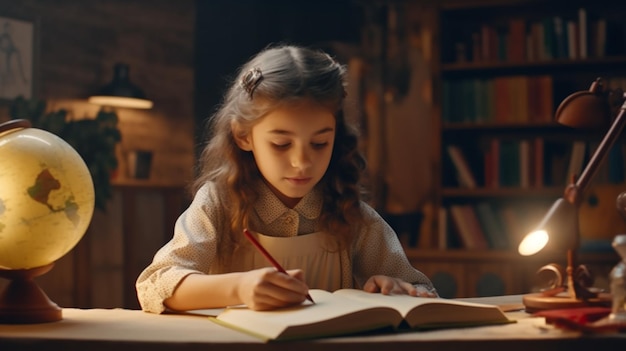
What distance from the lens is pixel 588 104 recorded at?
5.29 feet

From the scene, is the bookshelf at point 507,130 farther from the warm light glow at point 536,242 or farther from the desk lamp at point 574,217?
the warm light glow at point 536,242

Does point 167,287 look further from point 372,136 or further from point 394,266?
point 372,136

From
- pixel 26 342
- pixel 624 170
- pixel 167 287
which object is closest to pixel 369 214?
pixel 167 287

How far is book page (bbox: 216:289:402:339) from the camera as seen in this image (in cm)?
126

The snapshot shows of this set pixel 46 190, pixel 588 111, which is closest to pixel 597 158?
pixel 588 111

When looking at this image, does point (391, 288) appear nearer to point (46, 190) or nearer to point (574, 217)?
point (574, 217)

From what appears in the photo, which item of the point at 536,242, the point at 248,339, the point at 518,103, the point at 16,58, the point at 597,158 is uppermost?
the point at 16,58

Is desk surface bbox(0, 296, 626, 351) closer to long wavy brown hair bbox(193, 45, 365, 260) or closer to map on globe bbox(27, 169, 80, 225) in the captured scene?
map on globe bbox(27, 169, 80, 225)

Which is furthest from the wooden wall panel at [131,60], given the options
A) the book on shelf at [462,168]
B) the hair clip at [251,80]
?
the hair clip at [251,80]

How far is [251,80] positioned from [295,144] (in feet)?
0.73

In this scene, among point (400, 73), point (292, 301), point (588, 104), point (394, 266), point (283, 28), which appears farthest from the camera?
point (283, 28)

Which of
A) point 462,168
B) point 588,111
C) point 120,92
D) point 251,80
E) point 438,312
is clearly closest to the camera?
point 438,312

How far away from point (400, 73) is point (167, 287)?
420cm

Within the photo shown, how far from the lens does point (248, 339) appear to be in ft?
4.12
